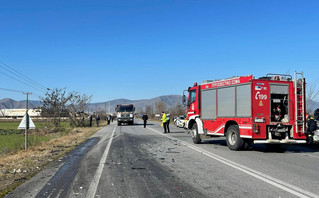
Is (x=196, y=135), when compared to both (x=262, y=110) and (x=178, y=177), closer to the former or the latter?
(x=262, y=110)

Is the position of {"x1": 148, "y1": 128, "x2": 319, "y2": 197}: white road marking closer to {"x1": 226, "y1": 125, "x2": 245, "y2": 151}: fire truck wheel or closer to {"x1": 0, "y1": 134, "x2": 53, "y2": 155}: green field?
{"x1": 226, "y1": 125, "x2": 245, "y2": 151}: fire truck wheel

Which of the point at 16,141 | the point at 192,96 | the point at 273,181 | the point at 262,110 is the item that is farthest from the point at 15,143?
the point at 273,181

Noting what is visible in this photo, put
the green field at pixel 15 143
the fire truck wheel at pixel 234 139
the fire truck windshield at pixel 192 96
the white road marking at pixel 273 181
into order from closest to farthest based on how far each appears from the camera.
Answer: the white road marking at pixel 273 181 < the fire truck wheel at pixel 234 139 < the fire truck windshield at pixel 192 96 < the green field at pixel 15 143

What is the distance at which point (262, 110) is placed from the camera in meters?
11.8

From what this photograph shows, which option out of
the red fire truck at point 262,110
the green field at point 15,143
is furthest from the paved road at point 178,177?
the green field at point 15,143

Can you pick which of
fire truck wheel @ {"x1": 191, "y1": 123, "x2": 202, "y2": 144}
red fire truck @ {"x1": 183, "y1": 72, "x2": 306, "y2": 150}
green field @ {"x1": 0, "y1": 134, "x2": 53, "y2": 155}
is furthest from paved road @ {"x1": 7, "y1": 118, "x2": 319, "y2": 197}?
green field @ {"x1": 0, "y1": 134, "x2": 53, "y2": 155}

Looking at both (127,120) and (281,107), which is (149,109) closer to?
(127,120)

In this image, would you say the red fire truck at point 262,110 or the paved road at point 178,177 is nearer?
the paved road at point 178,177

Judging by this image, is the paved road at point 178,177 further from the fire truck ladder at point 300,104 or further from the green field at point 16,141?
the green field at point 16,141

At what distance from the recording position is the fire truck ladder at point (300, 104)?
12.0 meters

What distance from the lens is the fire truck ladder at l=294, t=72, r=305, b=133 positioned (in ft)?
39.2

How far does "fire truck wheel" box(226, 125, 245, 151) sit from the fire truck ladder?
90.3 inches

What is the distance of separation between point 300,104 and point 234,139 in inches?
119

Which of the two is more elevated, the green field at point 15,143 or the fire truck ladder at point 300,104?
the fire truck ladder at point 300,104
